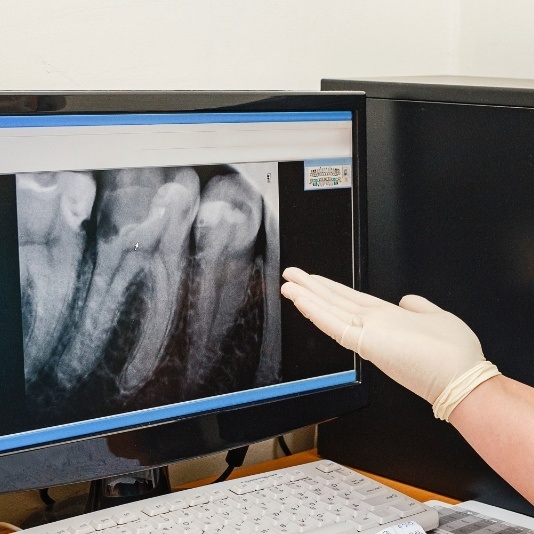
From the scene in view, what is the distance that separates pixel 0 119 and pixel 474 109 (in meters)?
0.44

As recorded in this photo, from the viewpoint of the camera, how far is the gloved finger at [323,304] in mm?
713

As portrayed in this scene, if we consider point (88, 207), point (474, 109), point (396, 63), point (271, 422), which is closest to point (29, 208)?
point (88, 207)

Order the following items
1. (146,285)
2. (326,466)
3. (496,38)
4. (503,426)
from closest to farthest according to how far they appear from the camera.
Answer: (503,426), (146,285), (326,466), (496,38)

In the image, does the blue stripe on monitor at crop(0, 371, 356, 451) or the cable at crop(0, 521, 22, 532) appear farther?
the cable at crop(0, 521, 22, 532)

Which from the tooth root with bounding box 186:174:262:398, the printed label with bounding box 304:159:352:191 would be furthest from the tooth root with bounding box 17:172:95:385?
the printed label with bounding box 304:159:352:191

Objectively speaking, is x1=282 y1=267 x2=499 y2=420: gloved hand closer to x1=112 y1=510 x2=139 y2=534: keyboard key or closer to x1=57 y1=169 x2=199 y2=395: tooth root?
x1=57 y1=169 x2=199 y2=395: tooth root

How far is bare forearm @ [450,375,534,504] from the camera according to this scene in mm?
639

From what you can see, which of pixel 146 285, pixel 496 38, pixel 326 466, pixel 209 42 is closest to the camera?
pixel 146 285

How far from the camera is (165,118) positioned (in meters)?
0.74

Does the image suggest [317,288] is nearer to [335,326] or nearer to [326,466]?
[335,326]

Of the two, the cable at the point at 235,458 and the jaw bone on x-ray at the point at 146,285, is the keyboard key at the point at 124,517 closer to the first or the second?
the jaw bone on x-ray at the point at 146,285

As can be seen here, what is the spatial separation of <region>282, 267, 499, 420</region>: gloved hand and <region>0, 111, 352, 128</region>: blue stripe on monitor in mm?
161

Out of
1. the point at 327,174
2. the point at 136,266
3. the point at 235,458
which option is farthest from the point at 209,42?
the point at 235,458

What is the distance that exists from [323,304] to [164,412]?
0.17 m
